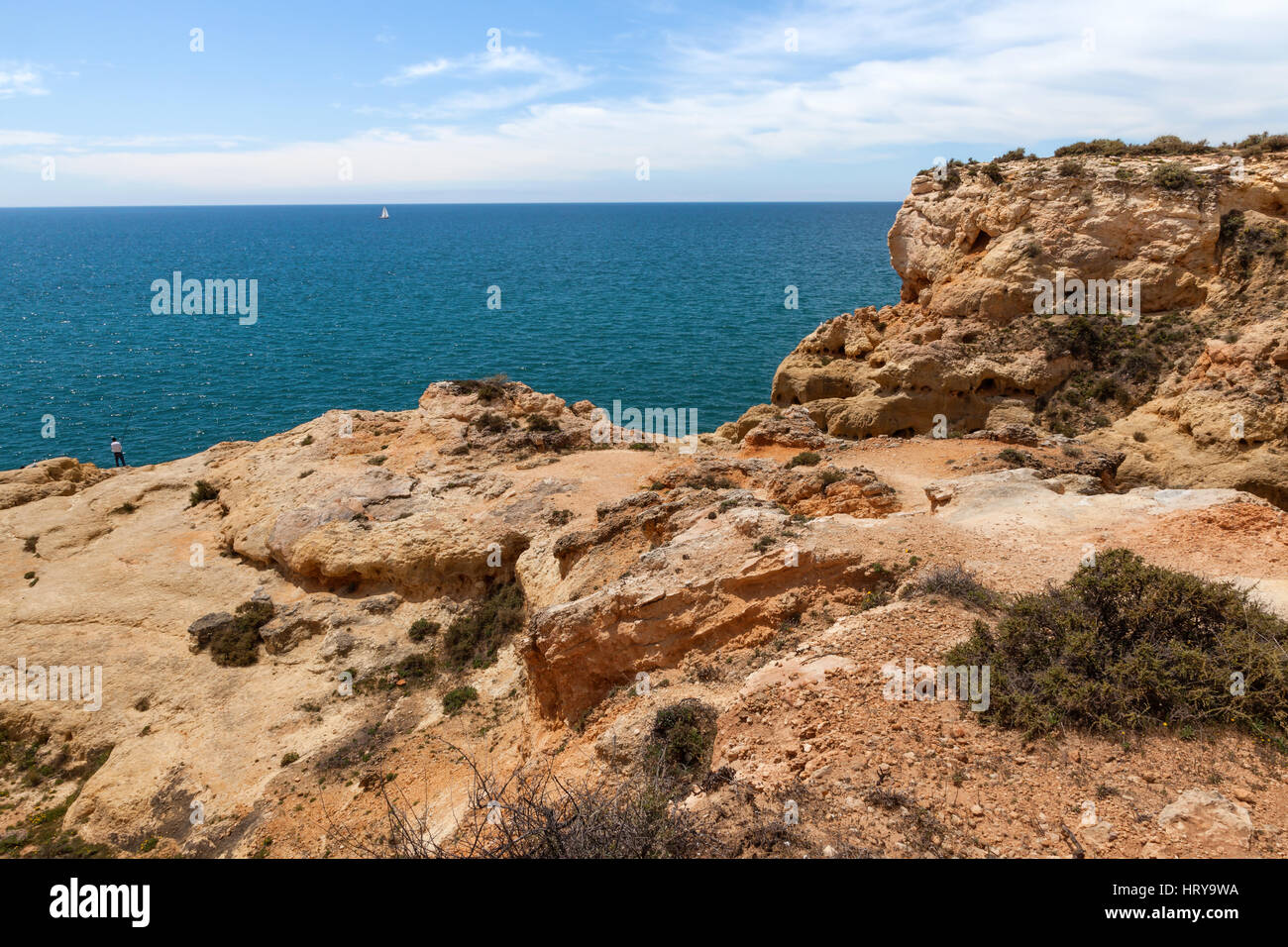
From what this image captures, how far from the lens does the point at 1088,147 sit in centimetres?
3077

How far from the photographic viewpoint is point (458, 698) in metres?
16.2

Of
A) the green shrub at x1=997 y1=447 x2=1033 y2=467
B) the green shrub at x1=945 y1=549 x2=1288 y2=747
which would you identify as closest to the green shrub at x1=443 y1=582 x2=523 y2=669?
the green shrub at x1=945 y1=549 x2=1288 y2=747

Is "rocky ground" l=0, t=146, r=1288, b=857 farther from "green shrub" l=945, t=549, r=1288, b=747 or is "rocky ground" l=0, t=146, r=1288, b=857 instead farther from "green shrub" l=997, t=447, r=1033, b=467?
"green shrub" l=945, t=549, r=1288, b=747

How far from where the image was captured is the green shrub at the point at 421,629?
18.1m

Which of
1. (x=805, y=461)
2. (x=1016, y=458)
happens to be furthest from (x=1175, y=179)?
(x=805, y=461)

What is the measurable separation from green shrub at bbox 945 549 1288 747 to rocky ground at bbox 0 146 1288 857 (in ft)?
1.09

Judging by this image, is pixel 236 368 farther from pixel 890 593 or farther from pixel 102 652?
pixel 890 593

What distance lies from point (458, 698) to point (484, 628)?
A: 2.17 m

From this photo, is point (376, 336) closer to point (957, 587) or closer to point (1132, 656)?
point (957, 587)

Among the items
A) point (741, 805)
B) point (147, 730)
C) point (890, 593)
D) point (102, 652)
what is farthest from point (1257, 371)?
point (102, 652)

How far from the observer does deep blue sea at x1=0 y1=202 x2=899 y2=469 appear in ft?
150

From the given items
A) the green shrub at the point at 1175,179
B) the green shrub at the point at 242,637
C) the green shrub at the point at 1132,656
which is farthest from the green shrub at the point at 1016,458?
the green shrub at the point at 242,637

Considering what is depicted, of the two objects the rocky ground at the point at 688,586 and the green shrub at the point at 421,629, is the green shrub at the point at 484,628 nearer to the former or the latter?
the rocky ground at the point at 688,586
